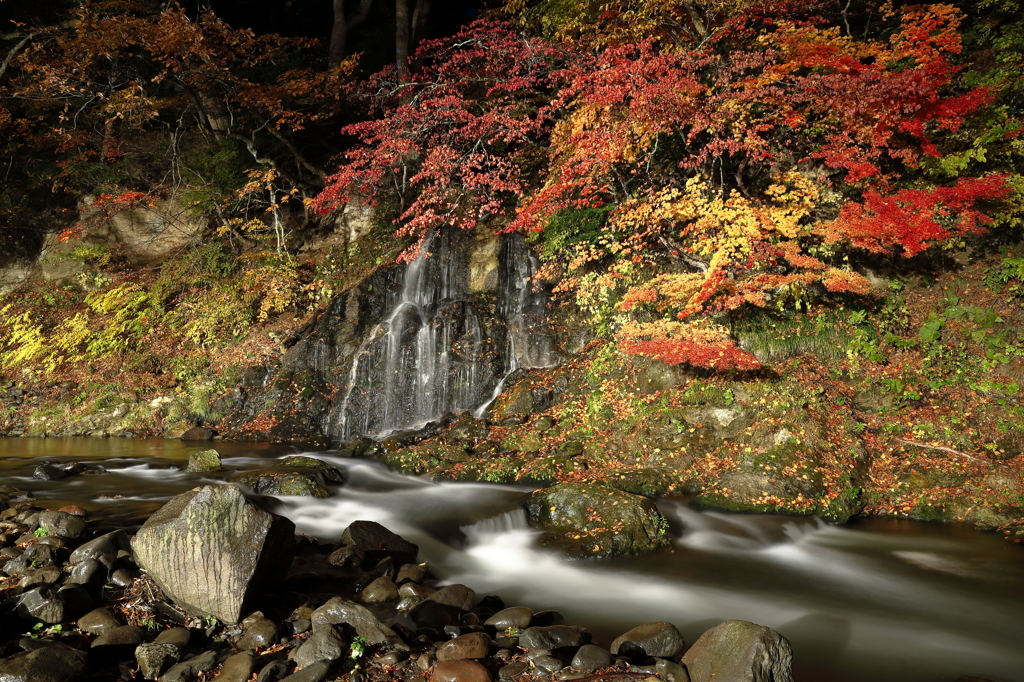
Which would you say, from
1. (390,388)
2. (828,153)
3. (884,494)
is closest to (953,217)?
(828,153)

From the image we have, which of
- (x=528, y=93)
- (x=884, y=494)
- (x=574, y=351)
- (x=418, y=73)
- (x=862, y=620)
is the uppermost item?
(x=418, y=73)

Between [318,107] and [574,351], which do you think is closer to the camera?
[574,351]

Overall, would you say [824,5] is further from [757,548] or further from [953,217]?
[757,548]

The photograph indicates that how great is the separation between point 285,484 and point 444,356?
4.98m

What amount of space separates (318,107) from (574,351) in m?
13.3

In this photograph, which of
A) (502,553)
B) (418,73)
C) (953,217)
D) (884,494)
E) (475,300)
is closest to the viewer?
(502,553)

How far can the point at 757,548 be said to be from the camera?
724 cm

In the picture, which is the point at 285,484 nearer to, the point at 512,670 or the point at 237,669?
the point at 237,669

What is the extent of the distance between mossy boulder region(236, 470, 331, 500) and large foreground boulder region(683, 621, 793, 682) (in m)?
6.21

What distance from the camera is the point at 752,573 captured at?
663cm

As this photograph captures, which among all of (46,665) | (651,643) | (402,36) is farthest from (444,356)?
(402,36)

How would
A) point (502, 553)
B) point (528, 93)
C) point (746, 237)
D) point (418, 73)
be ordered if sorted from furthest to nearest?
point (418, 73)
point (528, 93)
point (746, 237)
point (502, 553)

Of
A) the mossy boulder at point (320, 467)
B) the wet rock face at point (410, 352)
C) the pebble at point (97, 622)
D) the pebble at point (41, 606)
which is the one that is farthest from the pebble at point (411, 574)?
the wet rock face at point (410, 352)

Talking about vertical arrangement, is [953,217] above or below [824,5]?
below
